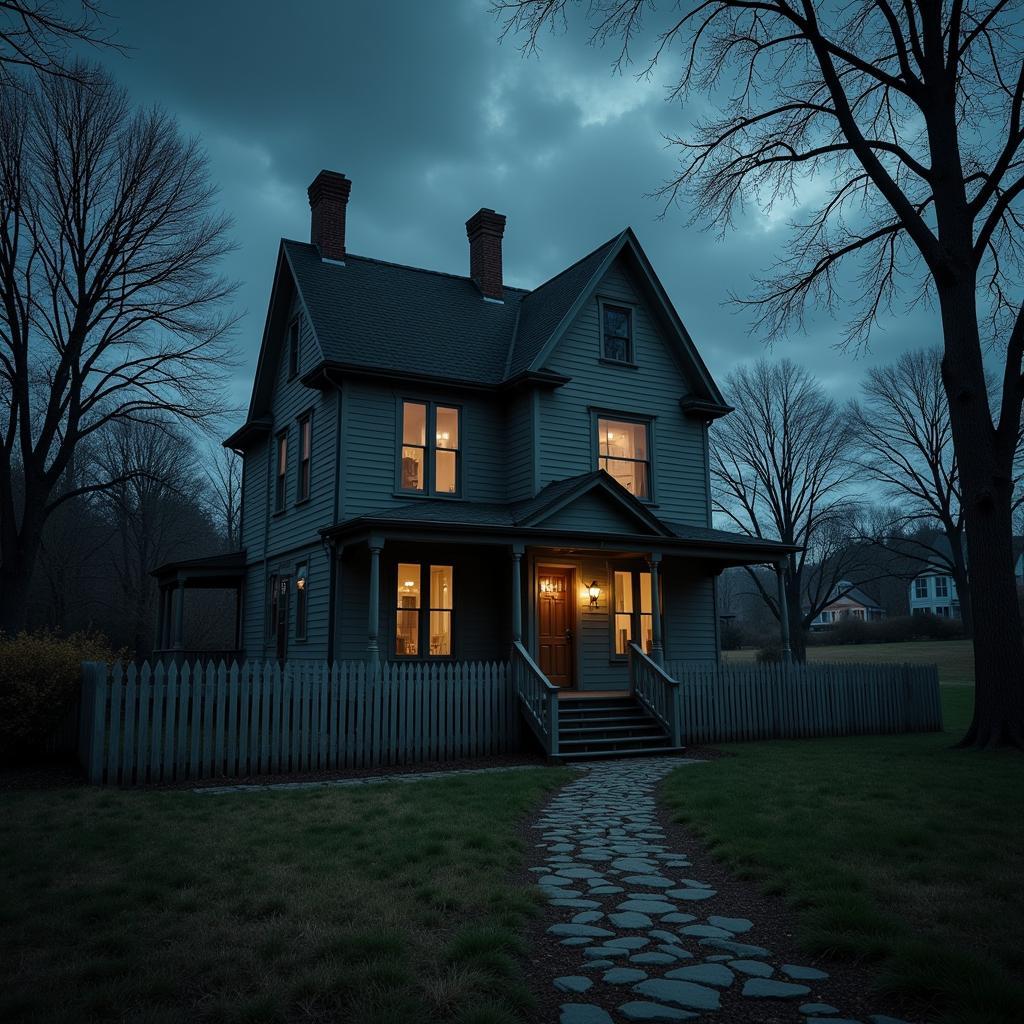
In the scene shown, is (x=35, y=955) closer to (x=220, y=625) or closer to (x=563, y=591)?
(x=563, y=591)

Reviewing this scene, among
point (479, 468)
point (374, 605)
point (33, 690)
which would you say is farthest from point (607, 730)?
point (33, 690)

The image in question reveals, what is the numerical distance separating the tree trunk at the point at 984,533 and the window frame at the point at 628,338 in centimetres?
687

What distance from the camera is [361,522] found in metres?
14.1

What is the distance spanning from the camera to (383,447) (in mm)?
16859

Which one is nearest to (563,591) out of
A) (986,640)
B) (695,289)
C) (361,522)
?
(361,522)

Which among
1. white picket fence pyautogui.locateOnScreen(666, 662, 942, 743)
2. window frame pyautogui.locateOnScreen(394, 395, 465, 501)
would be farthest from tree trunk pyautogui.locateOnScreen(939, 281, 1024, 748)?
window frame pyautogui.locateOnScreen(394, 395, 465, 501)

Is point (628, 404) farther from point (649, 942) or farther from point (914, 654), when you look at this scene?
point (914, 654)

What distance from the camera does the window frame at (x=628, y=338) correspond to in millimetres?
18922

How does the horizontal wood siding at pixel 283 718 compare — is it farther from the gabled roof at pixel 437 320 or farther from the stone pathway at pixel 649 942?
the gabled roof at pixel 437 320

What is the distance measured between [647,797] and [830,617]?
339 ft

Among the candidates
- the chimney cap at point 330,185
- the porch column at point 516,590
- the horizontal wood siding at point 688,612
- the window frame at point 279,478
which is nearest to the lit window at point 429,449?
the porch column at point 516,590

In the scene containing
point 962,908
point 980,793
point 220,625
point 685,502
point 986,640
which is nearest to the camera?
point 962,908

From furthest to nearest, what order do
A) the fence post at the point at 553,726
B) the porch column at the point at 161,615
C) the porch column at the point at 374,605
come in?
the porch column at the point at 161,615 < the porch column at the point at 374,605 < the fence post at the point at 553,726

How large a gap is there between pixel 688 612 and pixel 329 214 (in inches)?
497
